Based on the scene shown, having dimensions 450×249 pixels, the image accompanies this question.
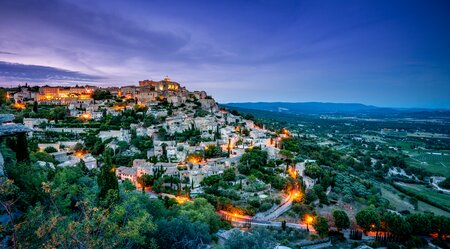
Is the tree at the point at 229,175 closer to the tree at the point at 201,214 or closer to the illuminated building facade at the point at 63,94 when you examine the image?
the tree at the point at 201,214

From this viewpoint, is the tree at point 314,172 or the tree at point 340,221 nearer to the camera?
the tree at point 340,221

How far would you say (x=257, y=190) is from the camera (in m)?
30.9

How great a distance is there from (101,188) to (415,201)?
4144 centimetres

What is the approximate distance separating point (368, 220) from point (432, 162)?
56753 mm

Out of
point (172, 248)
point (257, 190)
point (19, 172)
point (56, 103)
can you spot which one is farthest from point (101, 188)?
point (56, 103)

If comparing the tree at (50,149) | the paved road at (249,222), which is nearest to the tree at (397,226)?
the paved road at (249,222)

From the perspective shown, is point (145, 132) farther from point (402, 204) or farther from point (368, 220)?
point (402, 204)

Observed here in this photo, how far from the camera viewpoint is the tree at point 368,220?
25.5m

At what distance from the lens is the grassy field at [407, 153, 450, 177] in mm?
58656

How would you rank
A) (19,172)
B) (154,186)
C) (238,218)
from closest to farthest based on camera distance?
(19,172)
(238,218)
(154,186)

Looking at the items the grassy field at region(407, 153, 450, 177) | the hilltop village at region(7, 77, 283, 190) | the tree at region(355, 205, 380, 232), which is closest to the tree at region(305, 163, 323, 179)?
the hilltop village at region(7, 77, 283, 190)

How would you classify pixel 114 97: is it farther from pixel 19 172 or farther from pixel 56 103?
pixel 19 172

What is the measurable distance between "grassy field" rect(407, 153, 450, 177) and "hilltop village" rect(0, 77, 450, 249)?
8267mm

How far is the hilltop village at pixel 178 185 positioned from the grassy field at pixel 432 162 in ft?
27.1
